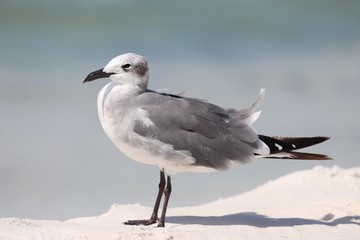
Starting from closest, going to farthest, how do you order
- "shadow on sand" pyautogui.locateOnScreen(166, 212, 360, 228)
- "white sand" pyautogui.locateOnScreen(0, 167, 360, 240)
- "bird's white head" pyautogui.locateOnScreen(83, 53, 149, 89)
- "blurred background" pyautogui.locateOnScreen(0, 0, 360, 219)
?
"white sand" pyautogui.locateOnScreen(0, 167, 360, 240), "bird's white head" pyautogui.locateOnScreen(83, 53, 149, 89), "shadow on sand" pyautogui.locateOnScreen(166, 212, 360, 228), "blurred background" pyautogui.locateOnScreen(0, 0, 360, 219)

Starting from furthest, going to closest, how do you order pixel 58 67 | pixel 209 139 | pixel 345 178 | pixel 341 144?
pixel 58 67 → pixel 341 144 → pixel 345 178 → pixel 209 139

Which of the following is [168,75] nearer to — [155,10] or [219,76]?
[219,76]

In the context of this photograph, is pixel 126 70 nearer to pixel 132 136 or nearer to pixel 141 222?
pixel 132 136

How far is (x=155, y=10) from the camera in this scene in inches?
661

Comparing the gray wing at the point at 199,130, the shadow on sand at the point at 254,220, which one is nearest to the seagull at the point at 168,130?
the gray wing at the point at 199,130

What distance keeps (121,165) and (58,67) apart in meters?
5.06

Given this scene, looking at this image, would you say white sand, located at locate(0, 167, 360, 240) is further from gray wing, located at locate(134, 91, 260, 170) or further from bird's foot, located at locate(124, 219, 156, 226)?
gray wing, located at locate(134, 91, 260, 170)

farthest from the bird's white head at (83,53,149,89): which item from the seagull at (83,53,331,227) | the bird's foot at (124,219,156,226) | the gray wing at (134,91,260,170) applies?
the bird's foot at (124,219,156,226)

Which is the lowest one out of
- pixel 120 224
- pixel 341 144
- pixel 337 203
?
pixel 120 224

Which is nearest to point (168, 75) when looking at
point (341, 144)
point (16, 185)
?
point (341, 144)

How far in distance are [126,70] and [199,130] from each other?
1.99ft

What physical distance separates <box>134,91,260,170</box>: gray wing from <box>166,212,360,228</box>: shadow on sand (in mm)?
412

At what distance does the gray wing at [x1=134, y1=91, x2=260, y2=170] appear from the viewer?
504 centimetres

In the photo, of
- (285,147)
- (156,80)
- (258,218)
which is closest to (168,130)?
(285,147)
